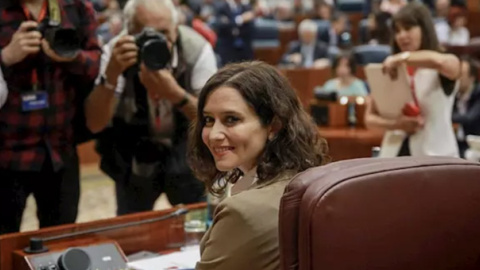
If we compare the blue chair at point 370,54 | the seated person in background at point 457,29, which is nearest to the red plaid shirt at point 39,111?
the blue chair at point 370,54

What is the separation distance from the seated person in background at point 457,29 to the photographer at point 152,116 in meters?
5.76

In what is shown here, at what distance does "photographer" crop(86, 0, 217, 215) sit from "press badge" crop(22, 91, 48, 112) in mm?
202

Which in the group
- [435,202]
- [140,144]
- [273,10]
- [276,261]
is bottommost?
[273,10]

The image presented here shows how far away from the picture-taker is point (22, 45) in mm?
2148

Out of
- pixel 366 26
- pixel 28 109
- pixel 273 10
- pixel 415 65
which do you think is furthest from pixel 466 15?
pixel 28 109

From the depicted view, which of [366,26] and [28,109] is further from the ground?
[28,109]

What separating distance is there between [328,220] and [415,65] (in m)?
1.59

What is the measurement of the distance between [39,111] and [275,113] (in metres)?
0.98

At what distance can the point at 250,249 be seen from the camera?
1351mm

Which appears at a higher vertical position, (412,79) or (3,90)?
(3,90)

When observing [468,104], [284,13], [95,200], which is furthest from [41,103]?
[284,13]

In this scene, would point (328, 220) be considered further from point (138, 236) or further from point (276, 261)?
point (138, 236)

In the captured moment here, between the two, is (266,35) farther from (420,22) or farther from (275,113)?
(275,113)

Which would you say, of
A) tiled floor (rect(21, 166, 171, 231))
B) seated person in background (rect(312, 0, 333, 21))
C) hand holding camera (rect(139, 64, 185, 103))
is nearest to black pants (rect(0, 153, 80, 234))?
hand holding camera (rect(139, 64, 185, 103))
